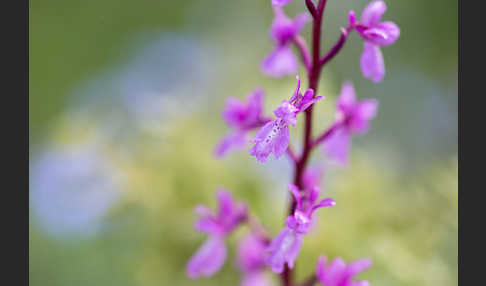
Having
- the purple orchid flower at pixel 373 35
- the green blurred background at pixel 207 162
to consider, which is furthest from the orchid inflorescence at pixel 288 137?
the green blurred background at pixel 207 162

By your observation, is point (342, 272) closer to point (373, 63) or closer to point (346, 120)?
point (346, 120)

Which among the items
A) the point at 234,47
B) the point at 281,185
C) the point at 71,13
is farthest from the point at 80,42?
the point at 281,185

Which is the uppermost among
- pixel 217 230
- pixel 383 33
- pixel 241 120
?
pixel 383 33

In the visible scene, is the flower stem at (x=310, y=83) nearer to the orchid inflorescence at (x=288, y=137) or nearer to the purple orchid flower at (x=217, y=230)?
the orchid inflorescence at (x=288, y=137)

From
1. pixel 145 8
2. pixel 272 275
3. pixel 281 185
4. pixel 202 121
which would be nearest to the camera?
pixel 272 275

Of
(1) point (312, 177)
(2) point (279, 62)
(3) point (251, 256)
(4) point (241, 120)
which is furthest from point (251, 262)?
(2) point (279, 62)

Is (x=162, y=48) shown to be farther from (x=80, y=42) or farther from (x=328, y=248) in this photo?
(x=328, y=248)

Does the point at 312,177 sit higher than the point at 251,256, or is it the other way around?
the point at 312,177
